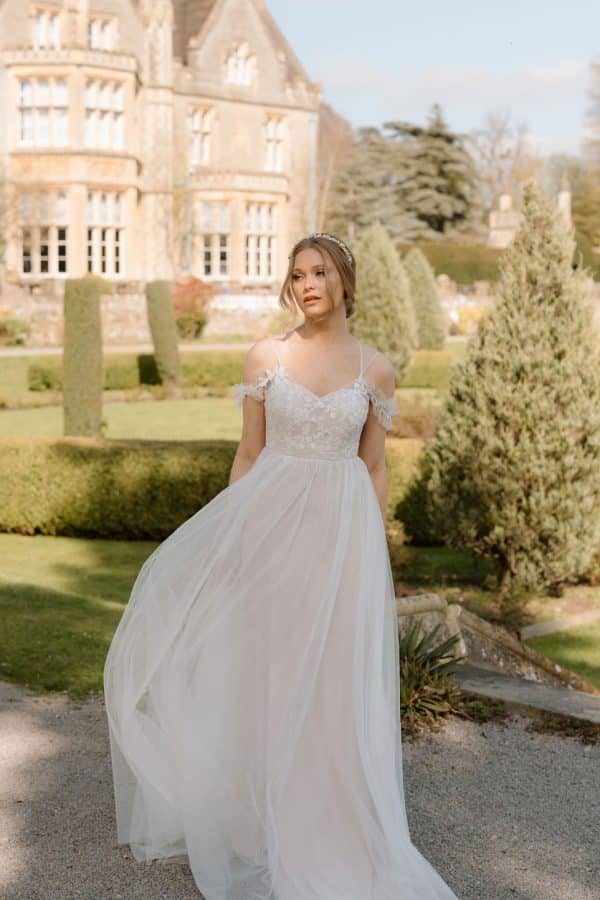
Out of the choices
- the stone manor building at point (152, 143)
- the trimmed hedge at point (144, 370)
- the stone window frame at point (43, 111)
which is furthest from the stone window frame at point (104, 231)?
the trimmed hedge at point (144, 370)

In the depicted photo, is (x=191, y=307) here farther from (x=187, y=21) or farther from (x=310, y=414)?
(x=310, y=414)

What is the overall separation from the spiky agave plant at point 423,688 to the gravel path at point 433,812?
0.30 feet

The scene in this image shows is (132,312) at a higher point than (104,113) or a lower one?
lower

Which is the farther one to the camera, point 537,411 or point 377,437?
point 537,411

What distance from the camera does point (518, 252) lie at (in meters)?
7.96

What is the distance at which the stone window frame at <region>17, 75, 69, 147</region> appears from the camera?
33906mm

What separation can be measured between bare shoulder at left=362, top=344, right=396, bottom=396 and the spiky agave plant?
1690 millimetres

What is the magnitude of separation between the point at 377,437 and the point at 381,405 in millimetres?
126

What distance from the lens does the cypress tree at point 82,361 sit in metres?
15.4

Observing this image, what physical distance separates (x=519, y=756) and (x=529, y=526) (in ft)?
12.4

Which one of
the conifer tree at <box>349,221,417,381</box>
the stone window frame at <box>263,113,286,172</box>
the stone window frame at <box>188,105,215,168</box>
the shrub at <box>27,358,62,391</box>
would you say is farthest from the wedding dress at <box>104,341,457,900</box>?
the stone window frame at <box>263,113,286,172</box>

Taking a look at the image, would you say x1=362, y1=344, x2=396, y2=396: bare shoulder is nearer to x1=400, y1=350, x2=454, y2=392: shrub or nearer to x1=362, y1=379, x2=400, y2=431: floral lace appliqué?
x1=362, y1=379, x2=400, y2=431: floral lace appliqué

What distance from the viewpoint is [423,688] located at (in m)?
4.71

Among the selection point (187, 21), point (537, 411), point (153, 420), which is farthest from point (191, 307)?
point (537, 411)
